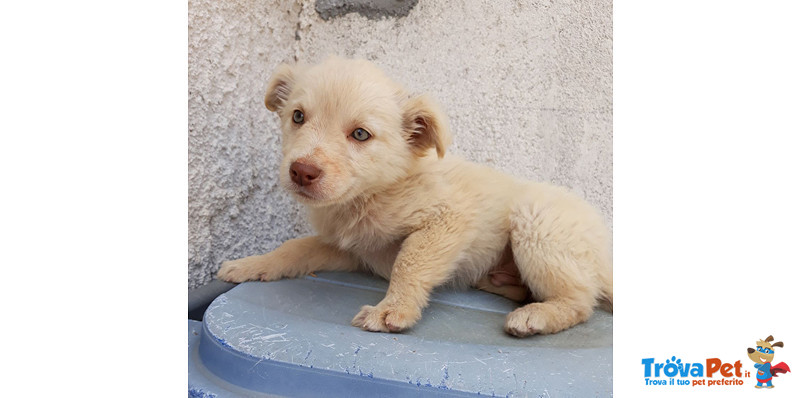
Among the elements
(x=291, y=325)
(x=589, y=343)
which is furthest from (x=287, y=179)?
(x=589, y=343)

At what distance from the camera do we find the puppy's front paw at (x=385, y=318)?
5.12 feet

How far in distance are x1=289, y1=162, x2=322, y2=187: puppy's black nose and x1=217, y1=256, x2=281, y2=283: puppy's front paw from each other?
1.92 ft

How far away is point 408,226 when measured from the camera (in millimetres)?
1832

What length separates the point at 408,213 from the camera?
181 centimetres

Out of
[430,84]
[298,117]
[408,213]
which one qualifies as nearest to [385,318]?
[408,213]

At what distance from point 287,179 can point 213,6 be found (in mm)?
868

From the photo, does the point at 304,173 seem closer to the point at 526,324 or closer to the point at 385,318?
the point at 385,318

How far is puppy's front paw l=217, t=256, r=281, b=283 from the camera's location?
1935 mm

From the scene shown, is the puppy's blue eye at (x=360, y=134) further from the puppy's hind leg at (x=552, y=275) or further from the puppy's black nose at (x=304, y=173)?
the puppy's hind leg at (x=552, y=275)

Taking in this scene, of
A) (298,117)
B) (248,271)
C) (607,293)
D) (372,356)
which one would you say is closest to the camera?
(372,356)

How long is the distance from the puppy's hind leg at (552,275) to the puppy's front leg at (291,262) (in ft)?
2.25

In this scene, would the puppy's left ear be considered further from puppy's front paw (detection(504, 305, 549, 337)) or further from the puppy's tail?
the puppy's tail

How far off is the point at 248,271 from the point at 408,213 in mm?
614
